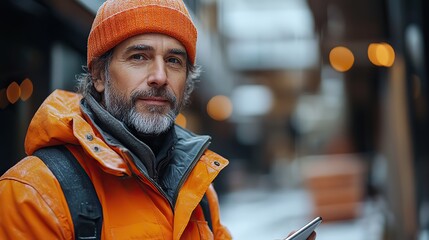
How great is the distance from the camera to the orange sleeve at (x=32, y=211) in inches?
74.0

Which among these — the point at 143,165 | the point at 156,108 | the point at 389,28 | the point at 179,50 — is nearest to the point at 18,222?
the point at 143,165

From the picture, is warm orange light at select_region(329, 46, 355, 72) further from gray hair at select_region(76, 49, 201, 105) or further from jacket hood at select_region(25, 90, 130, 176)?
jacket hood at select_region(25, 90, 130, 176)

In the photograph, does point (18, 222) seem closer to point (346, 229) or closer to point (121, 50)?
point (121, 50)

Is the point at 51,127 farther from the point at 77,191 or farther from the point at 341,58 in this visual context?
the point at 341,58

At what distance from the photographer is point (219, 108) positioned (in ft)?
81.5

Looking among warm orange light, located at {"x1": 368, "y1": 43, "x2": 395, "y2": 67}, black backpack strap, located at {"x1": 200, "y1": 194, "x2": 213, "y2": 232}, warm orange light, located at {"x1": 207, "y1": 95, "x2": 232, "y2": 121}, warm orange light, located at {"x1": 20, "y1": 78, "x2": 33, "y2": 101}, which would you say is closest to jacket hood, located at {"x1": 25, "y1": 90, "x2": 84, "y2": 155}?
black backpack strap, located at {"x1": 200, "y1": 194, "x2": 213, "y2": 232}

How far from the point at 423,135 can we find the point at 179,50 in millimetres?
7412

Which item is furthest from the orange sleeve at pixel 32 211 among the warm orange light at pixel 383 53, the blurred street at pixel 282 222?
the blurred street at pixel 282 222

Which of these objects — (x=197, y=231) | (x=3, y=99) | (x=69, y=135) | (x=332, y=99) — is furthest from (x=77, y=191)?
(x=332, y=99)

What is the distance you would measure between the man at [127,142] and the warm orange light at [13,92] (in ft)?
3.77

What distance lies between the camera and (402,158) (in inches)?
334

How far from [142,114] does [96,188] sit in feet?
1.27

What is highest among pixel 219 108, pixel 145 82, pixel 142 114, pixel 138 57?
pixel 138 57

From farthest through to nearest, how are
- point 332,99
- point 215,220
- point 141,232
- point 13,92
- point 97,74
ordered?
1. point 332,99
2. point 13,92
3. point 215,220
4. point 97,74
5. point 141,232
